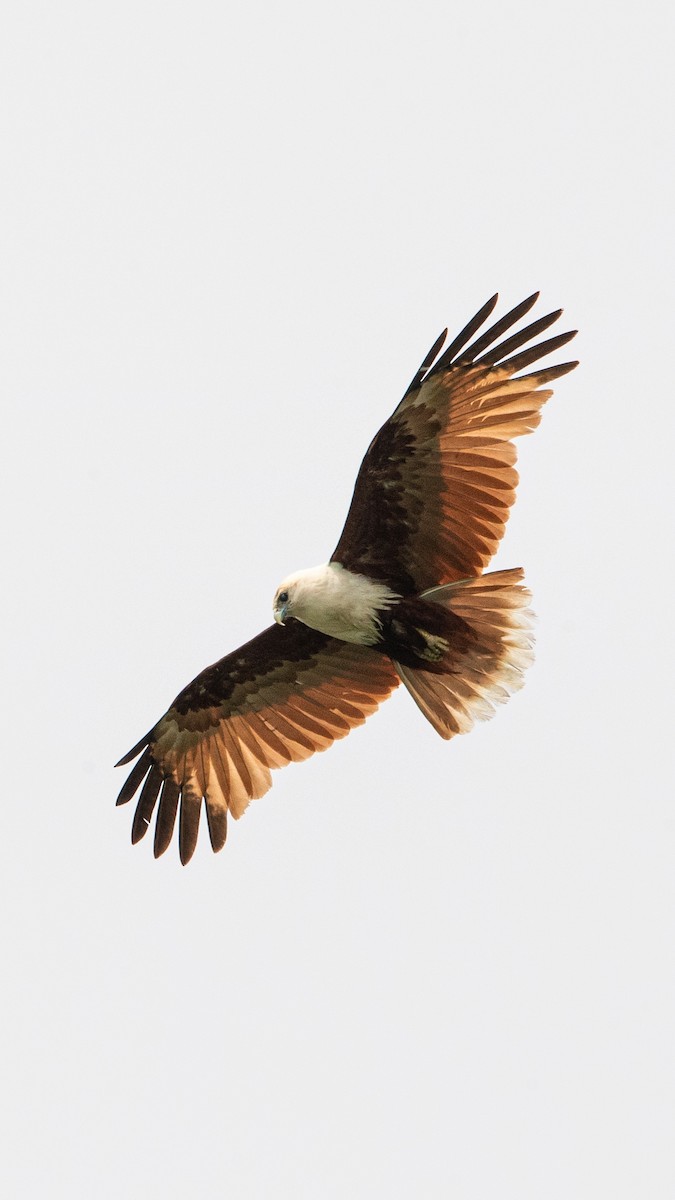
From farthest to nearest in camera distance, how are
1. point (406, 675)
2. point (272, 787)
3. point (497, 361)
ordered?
point (272, 787)
point (406, 675)
point (497, 361)

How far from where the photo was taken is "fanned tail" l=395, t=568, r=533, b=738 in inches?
391

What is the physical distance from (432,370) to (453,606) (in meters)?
1.36

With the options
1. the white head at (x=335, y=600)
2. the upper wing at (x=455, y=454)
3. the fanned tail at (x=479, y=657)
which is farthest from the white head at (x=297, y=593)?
the fanned tail at (x=479, y=657)

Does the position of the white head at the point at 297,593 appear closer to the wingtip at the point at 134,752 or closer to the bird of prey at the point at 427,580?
the bird of prey at the point at 427,580

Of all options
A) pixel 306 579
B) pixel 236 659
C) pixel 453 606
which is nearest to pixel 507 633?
pixel 453 606

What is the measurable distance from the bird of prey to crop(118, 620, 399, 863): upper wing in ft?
0.05

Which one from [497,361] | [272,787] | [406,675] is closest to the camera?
[497,361]

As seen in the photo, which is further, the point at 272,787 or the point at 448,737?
the point at 272,787

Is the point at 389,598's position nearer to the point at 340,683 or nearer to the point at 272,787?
the point at 340,683

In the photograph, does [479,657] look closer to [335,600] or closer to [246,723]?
[335,600]

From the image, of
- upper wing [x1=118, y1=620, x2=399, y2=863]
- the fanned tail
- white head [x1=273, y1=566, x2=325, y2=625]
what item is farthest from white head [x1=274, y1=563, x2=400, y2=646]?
upper wing [x1=118, y1=620, x2=399, y2=863]

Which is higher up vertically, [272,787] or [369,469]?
[369,469]

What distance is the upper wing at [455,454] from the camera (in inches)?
383

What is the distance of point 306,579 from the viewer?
33.7ft
